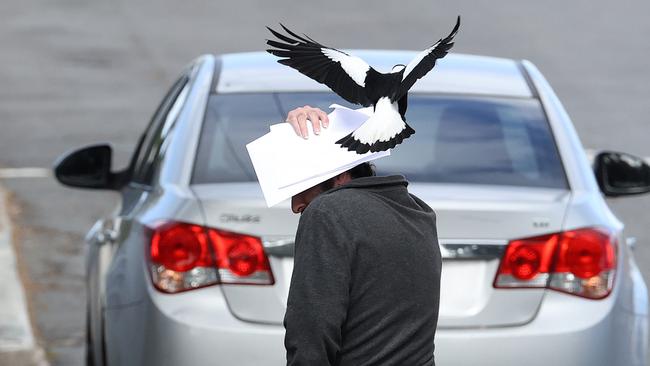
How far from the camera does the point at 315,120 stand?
3271 millimetres

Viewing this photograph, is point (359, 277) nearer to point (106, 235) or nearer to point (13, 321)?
point (106, 235)

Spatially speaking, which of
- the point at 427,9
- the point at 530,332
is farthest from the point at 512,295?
the point at 427,9

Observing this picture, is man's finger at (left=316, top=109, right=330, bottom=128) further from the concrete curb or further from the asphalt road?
the asphalt road

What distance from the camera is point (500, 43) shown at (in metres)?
20.9

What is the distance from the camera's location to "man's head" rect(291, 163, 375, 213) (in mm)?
3320

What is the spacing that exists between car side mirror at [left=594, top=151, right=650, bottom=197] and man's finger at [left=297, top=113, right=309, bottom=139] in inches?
134

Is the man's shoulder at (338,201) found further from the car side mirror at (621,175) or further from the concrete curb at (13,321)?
the concrete curb at (13,321)

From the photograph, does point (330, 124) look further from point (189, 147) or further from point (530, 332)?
point (189, 147)

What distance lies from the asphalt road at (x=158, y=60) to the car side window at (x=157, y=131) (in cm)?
228

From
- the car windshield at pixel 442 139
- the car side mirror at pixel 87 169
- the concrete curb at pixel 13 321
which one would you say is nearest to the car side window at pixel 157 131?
the car side mirror at pixel 87 169

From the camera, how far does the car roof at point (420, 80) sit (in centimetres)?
616

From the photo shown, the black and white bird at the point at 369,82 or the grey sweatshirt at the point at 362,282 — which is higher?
the black and white bird at the point at 369,82

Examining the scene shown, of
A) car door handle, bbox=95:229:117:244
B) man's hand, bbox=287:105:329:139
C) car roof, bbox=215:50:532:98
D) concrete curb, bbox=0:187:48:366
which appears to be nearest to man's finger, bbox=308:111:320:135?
man's hand, bbox=287:105:329:139

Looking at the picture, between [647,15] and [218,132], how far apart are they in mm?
18339
